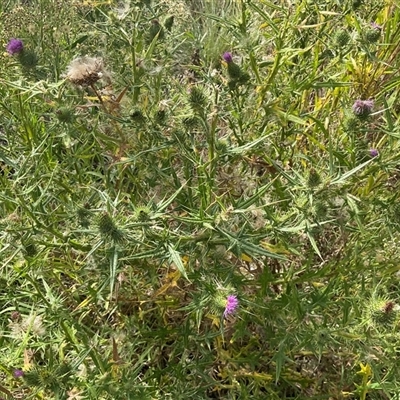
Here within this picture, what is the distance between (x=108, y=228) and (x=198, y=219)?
0.57ft

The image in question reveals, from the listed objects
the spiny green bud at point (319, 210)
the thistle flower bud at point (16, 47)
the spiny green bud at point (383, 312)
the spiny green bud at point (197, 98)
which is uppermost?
the thistle flower bud at point (16, 47)

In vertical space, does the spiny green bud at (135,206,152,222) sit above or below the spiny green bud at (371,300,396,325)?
A: above

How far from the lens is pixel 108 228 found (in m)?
1.12

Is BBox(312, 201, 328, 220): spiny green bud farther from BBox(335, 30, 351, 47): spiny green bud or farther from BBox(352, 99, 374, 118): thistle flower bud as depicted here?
BBox(335, 30, 351, 47): spiny green bud

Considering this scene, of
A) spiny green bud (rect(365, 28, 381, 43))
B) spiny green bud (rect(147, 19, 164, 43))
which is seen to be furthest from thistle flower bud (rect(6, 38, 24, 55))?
spiny green bud (rect(365, 28, 381, 43))

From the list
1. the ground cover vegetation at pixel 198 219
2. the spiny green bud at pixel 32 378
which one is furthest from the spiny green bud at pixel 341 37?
the spiny green bud at pixel 32 378

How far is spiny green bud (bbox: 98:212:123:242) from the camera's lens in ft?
3.65

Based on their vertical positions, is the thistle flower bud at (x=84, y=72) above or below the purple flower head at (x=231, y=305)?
above

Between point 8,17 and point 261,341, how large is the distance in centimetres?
123

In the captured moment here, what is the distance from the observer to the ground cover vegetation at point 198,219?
1.25m

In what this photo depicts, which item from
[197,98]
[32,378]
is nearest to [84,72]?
[197,98]

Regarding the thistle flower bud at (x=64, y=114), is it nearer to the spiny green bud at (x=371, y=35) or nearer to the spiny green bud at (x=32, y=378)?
the spiny green bud at (x=32, y=378)

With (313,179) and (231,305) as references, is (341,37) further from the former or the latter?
(231,305)

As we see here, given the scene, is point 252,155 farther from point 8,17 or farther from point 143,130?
point 8,17
